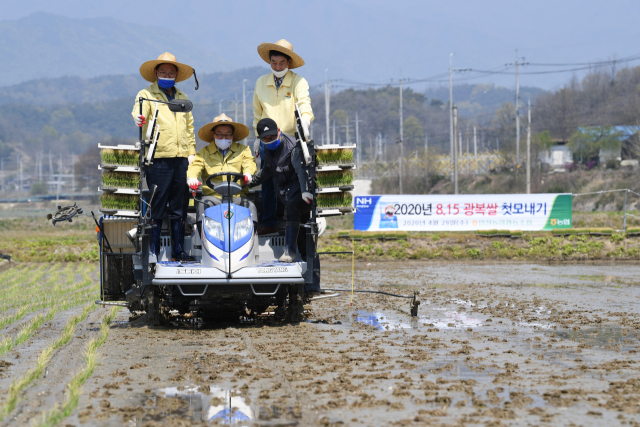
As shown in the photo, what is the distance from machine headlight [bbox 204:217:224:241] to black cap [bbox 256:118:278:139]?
1207mm

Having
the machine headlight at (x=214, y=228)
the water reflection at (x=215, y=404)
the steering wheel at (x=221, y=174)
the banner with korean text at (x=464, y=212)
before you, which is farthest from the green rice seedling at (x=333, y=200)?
the banner with korean text at (x=464, y=212)

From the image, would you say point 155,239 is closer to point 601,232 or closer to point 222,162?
point 222,162

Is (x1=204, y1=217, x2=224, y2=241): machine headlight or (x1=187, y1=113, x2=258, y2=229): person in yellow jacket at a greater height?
(x1=187, y1=113, x2=258, y2=229): person in yellow jacket

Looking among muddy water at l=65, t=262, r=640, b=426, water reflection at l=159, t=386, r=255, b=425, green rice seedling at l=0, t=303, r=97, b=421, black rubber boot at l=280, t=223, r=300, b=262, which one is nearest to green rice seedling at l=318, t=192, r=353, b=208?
black rubber boot at l=280, t=223, r=300, b=262

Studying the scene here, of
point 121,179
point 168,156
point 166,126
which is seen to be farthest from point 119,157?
point 166,126

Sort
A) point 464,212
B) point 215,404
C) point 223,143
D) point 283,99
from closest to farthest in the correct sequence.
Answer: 1. point 215,404
2. point 283,99
3. point 223,143
4. point 464,212

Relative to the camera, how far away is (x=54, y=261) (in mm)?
26109

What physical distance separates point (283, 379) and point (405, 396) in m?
1.12

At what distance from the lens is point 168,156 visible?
967cm

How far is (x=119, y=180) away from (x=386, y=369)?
4159mm

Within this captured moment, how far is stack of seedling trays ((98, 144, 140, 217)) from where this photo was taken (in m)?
9.06

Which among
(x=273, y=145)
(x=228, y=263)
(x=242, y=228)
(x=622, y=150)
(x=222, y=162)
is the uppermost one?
(x=622, y=150)

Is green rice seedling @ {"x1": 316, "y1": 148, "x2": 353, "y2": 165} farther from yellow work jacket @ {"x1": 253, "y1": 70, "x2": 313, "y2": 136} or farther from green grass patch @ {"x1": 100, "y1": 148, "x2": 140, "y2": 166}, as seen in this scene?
green grass patch @ {"x1": 100, "y1": 148, "x2": 140, "y2": 166}

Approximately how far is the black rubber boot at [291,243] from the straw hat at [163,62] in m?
2.33
